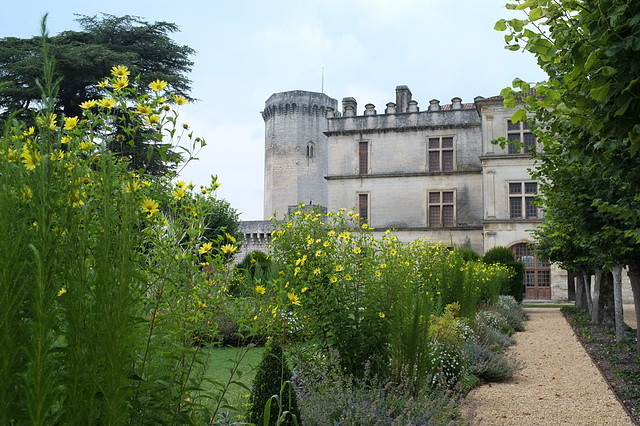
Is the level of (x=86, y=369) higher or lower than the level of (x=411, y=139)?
lower

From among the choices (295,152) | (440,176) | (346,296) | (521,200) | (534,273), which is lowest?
(534,273)

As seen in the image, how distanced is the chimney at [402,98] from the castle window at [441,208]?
4.73 metres

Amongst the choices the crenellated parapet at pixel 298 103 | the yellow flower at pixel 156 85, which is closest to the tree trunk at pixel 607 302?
the yellow flower at pixel 156 85

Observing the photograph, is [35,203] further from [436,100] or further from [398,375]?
[436,100]

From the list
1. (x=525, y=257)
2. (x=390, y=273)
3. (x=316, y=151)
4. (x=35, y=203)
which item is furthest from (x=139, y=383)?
(x=316, y=151)

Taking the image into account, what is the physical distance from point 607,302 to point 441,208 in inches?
566

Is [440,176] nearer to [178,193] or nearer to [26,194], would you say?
[178,193]

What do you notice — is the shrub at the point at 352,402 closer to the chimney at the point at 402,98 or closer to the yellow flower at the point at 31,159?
the yellow flower at the point at 31,159

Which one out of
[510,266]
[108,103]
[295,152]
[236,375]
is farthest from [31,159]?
[295,152]

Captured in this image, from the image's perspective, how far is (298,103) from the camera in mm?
37031

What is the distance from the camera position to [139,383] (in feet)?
6.17

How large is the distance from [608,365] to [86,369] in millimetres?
8533

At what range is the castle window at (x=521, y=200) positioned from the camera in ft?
78.6

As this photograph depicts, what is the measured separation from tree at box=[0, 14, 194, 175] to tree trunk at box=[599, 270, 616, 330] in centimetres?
1094
